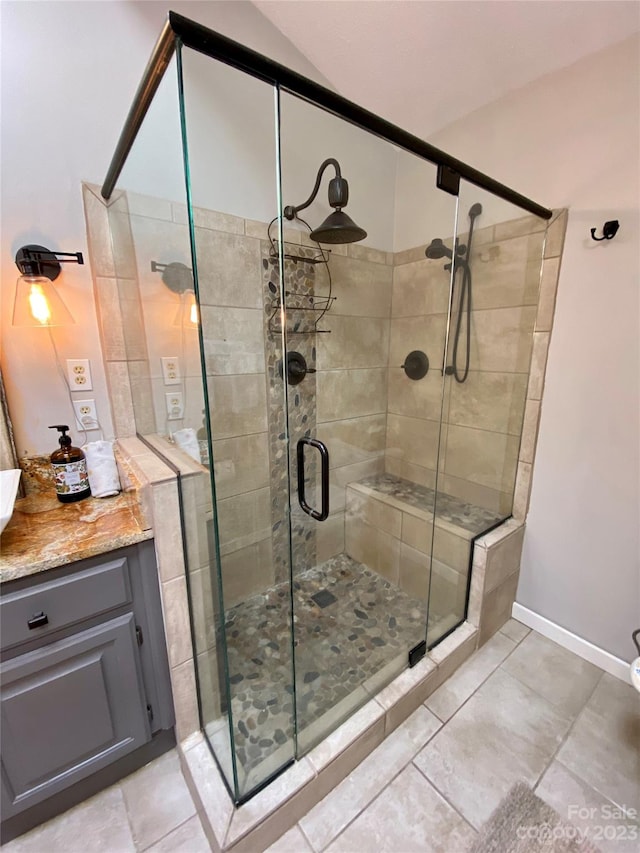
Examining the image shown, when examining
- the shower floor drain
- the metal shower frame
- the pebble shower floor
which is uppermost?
the metal shower frame

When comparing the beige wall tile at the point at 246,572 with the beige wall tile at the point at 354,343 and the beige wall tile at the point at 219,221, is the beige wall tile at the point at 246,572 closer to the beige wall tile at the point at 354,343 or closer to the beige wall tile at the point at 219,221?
the beige wall tile at the point at 354,343

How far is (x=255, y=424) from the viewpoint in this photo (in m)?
1.71

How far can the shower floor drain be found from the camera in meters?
1.91

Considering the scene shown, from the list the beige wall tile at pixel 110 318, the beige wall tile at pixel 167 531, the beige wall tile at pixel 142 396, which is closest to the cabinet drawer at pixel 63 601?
the beige wall tile at pixel 167 531

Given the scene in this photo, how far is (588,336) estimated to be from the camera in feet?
5.04

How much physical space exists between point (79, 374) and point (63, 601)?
2.68 feet

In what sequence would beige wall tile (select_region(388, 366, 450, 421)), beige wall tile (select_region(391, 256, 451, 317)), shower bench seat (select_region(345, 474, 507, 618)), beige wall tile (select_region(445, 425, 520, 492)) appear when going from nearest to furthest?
1. shower bench seat (select_region(345, 474, 507, 618))
2. beige wall tile (select_region(445, 425, 520, 492))
3. beige wall tile (select_region(391, 256, 451, 317))
4. beige wall tile (select_region(388, 366, 450, 421))

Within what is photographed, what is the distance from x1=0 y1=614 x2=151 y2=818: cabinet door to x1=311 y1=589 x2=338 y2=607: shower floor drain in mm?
920

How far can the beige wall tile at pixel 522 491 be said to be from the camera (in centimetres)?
181

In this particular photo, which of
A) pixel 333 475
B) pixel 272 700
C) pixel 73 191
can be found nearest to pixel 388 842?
pixel 272 700

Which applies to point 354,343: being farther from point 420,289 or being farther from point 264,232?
point 264,232

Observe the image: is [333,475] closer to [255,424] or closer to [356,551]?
[356,551]

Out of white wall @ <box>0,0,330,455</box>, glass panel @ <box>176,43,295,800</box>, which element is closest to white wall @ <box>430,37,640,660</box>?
glass panel @ <box>176,43,295,800</box>

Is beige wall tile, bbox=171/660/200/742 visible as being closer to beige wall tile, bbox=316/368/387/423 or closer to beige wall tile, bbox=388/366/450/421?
beige wall tile, bbox=316/368/387/423
